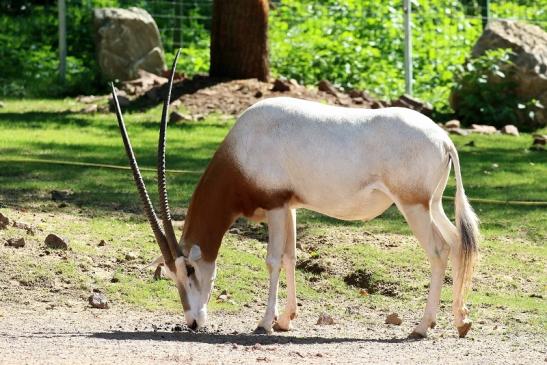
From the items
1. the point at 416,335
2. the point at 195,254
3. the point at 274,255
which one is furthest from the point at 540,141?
the point at 195,254

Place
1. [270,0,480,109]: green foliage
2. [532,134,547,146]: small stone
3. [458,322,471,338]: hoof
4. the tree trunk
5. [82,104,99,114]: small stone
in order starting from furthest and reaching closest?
[270,0,480,109]: green foliage, the tree trunk, [82,104,99,114]: small stone, [532,134,547,146]: small stone, [458,322,471,338]: hoof

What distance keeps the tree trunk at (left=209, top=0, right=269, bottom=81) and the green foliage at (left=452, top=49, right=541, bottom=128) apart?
2.58 metres

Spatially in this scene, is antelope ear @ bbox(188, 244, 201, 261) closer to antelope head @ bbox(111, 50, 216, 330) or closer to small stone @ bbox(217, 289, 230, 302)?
antelope head @ bbox(111, 50, 216, 330)

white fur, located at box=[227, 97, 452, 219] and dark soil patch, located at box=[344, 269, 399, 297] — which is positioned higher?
white fur, located at box=[227, 97, 452, 219]

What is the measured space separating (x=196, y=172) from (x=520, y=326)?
460 centimetres

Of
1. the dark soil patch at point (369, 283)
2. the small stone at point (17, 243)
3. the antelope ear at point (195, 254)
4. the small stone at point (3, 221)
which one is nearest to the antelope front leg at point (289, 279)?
the antelope ear at point (195, 254)

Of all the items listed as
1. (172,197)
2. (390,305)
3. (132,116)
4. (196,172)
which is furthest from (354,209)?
(132,116)

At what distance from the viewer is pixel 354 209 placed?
25.7ft

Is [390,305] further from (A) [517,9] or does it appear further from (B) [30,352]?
(A) [517,9]

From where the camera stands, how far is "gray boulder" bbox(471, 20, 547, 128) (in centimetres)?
1564

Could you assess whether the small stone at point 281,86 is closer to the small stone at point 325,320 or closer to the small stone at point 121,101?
the small stone at point 121,101

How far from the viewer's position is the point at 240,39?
52.0ft

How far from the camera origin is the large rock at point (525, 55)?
51.3ft

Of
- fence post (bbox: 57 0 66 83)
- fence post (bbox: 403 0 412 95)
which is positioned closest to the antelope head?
fence post (bbox: 57 0 66 83)
